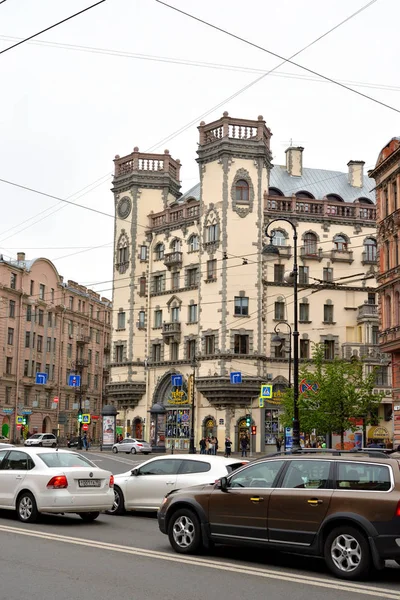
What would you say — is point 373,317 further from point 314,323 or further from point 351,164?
point 351,164

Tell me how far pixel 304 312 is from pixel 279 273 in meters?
3.54

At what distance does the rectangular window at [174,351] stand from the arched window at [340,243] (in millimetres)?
14786

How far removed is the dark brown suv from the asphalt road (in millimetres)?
317

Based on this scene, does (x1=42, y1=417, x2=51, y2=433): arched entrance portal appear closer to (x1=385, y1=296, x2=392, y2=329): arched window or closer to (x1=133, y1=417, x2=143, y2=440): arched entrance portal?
(x1=133, y1=417, x2=143, y2=440): arched entrance portal

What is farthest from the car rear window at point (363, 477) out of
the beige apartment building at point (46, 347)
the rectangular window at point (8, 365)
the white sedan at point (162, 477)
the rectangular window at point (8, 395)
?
the rectangular window at point (8, 395)

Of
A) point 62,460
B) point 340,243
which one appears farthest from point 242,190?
point 62,460

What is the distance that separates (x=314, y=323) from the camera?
60969mm

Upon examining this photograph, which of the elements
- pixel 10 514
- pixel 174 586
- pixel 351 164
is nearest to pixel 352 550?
pixel 174 586

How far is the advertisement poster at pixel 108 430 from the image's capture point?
199 ft

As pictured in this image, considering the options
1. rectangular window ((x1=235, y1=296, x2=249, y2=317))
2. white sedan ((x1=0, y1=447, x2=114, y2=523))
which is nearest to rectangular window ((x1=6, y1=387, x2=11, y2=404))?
rectangular window ((x1=235, y1=296, x2=249, y2=317))

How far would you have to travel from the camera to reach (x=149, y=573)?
9883mm

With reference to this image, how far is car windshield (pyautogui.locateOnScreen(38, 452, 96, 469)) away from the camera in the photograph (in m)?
15.3

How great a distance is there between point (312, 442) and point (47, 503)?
131 feet

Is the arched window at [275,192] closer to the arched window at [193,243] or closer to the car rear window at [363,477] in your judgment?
the arched window at [193,243]
